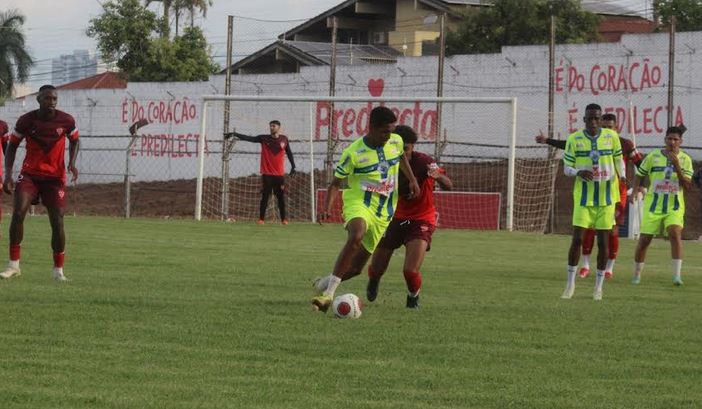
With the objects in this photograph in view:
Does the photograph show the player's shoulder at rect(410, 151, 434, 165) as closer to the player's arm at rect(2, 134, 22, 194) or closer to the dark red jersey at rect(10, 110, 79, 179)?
the dark red jersey at rect(10, 110, 79, 179)

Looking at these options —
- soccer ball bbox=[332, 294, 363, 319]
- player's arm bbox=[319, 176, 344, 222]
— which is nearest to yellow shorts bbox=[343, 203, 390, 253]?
player's arm bbox=[319, 176, 344, 222]

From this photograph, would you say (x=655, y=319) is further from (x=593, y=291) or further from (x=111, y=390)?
(x=111, y=390)

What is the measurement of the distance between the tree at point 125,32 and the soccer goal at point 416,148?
619 inches

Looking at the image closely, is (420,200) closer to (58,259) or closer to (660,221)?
(58,259)

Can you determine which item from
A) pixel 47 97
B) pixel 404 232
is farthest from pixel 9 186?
pixel 404 232

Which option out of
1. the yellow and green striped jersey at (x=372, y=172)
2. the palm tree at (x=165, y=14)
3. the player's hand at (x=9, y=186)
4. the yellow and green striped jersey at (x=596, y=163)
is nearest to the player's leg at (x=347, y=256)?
A: the yellow and green striped jersey at (x=372, y=172)

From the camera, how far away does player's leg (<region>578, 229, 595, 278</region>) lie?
15.8m

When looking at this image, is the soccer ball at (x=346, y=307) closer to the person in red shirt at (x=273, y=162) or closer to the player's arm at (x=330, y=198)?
the player's arm at (x=330, y=198)

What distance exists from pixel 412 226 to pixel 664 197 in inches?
238

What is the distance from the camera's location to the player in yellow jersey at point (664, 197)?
17.7 m

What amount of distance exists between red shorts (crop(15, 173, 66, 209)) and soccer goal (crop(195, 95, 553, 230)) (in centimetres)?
1445

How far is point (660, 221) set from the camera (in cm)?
1797

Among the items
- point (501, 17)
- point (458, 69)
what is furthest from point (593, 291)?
point (501, 17)

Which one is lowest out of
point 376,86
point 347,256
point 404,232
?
point 347,256
